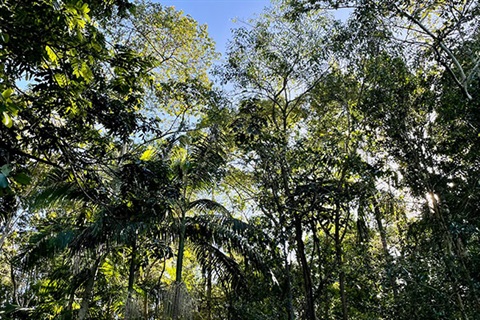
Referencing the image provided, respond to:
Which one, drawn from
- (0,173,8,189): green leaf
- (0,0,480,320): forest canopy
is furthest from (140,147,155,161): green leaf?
(0,173,8,189): green leaf

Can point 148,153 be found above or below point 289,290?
above

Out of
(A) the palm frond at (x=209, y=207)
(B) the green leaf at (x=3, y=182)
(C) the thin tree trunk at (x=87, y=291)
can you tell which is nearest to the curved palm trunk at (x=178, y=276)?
(A) the palm frond at (x=209, y=207)

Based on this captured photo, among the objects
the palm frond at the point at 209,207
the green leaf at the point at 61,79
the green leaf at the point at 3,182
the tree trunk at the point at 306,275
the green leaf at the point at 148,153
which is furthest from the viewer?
the palm frond at the point at 209,207

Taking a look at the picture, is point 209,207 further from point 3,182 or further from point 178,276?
point 3,182

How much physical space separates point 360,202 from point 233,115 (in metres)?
2.75

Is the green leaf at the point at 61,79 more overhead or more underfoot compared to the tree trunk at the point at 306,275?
more overhead

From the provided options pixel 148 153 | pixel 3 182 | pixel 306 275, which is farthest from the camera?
pixel 148 153

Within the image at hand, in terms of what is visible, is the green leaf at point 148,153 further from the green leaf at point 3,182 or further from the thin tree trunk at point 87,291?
the green leaf at point 3,182

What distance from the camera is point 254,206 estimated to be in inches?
249

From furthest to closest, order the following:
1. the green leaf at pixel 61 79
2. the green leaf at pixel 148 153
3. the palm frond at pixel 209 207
→ the palm frond at pixel 209 207 → the green leaf at pixel 148 153 → the green leaf at pixel 61 79

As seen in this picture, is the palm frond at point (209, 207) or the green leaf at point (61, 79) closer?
the green leaf at point (61, 79)

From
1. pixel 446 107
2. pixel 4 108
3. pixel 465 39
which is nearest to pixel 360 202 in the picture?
pixel 446 107

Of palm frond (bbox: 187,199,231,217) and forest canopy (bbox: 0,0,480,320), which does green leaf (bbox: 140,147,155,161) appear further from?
palm frond (bbox: 187,199,231,217)

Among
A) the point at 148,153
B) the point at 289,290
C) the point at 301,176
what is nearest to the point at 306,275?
the point at 289,290
